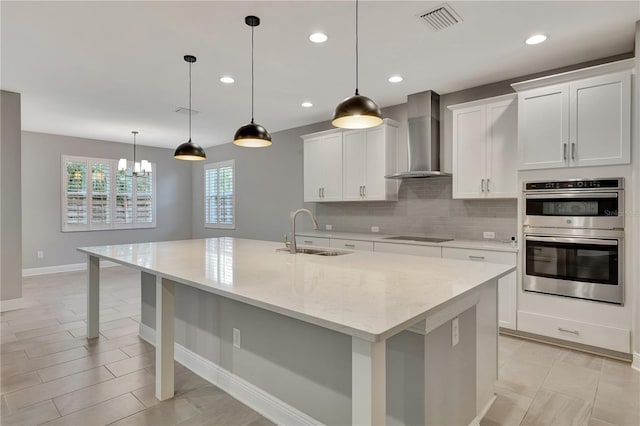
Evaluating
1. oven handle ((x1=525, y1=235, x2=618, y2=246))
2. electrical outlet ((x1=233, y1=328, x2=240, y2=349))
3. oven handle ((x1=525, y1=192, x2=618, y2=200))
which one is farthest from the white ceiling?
electrical outlet ((x1=233, y1=328, x2=240, y2=349))

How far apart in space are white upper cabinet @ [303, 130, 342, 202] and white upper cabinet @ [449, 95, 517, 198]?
1.71 metres

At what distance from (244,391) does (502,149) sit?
132 inches

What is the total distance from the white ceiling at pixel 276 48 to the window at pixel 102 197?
99.2 inches

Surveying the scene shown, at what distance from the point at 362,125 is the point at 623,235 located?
2379mm

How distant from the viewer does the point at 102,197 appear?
24.0 feet

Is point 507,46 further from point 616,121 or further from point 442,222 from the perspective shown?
point 442,222

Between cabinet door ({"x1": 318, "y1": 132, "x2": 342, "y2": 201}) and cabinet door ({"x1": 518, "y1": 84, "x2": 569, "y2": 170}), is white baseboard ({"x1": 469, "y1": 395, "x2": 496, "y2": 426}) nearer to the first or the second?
cabinet door ({"x1": 518, "y1": 84, "x2": 569, "y2": 170})

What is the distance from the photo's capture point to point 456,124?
158 inches

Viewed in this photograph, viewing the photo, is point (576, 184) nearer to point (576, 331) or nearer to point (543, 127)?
point (543, 127)

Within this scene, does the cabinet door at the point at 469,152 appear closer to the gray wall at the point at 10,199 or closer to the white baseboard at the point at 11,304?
the gray wall at the point at 10,199

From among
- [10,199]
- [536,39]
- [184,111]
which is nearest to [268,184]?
[184,111]

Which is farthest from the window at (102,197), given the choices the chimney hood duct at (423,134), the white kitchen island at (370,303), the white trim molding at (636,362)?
the white trim molding at (636,362)

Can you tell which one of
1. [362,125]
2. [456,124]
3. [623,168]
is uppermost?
[456,124]

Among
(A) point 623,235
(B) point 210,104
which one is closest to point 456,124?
(A) point 623,235
